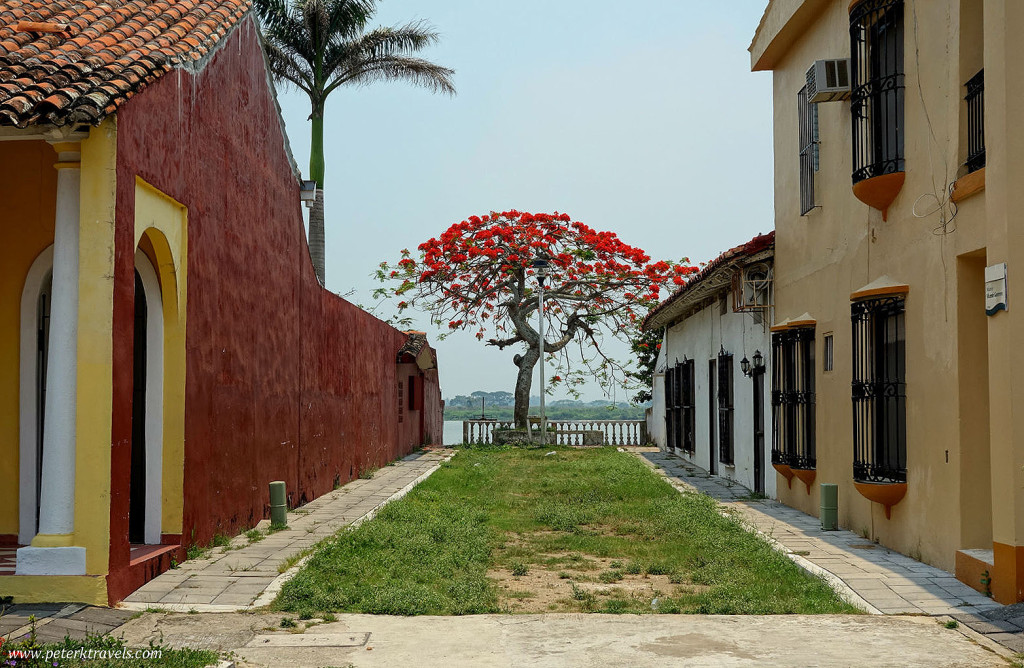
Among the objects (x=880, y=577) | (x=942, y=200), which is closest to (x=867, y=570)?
(x=880, y=577)

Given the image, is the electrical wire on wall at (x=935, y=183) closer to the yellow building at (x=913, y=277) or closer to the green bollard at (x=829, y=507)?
the yellow building at (x=913, y=277)

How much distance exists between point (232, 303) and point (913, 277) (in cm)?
630

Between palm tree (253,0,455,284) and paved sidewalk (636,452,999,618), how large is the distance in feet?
42.9

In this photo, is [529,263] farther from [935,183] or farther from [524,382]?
[935,183]

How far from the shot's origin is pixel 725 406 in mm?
16031

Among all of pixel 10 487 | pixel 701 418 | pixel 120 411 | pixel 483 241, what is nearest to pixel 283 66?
pixel 483 241

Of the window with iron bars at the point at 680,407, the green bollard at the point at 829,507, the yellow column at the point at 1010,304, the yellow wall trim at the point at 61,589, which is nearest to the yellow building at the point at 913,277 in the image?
the yellow column at the point at 1010,304

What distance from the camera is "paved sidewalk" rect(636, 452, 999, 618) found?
6.74 metres

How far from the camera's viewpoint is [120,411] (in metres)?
7.02

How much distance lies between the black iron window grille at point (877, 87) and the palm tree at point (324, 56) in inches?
525

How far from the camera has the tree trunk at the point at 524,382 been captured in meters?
26.4

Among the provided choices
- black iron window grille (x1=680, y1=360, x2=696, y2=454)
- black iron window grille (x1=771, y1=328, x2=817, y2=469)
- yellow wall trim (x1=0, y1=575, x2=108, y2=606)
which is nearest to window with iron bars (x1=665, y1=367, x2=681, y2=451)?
black iron window grille (x1=680, y1=360, x2=696, y2=454)

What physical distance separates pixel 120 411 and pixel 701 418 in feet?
43.4

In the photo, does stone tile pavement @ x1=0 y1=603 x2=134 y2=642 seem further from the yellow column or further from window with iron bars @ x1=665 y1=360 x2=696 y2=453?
window with iron bars @ x1=665 y1=360 x2=696 y2=453
